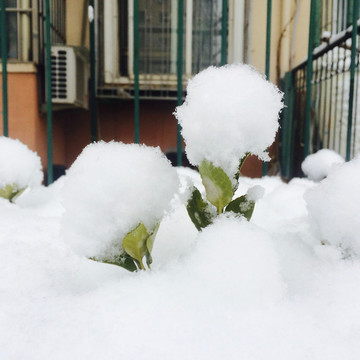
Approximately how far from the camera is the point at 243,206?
73 cm

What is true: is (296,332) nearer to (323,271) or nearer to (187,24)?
(323,271)

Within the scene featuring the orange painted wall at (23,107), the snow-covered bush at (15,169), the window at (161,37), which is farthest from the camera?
the window at (161,37)

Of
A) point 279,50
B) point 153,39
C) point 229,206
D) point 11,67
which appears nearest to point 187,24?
point 153,39

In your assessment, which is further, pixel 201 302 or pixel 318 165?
pixel 318 165

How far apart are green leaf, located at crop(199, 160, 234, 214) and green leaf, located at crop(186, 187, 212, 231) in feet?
0.10

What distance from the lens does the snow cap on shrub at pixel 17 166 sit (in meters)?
1.24

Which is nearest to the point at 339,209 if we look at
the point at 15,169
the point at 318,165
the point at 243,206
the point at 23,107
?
the point at 243,206

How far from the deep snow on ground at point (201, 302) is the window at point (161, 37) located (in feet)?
13.0

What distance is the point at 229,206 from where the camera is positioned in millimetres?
741

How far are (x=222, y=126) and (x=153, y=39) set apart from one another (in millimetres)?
4217

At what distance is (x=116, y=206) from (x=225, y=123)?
20cm

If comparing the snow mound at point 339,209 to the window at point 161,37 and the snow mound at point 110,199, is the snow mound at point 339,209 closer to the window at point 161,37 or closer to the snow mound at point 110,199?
the snow mound at point 110,199

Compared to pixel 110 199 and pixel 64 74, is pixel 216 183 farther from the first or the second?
pixel 64 74

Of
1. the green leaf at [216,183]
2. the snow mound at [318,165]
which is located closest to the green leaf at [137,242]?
the green leaf at [216,183]
